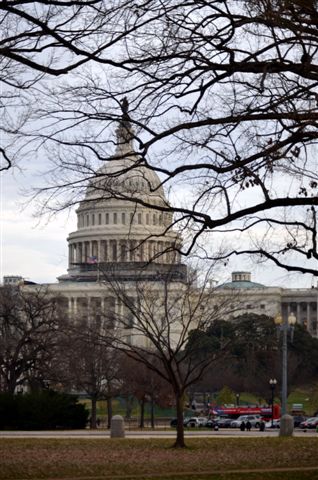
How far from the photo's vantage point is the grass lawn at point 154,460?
21.5 m

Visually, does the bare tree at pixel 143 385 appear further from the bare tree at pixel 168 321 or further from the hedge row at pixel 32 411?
the hedge row at pixel 32 411

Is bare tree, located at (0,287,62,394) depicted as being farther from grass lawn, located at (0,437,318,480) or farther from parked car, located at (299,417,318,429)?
grass lawn, located at (0,437,318,480)

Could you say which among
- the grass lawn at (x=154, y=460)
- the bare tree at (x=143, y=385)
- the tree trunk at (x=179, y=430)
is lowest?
the grass lawn at (x=154, y=460)

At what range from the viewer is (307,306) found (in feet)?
592

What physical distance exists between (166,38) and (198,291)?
31674 mm

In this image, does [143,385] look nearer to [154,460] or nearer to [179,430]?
[179,430]

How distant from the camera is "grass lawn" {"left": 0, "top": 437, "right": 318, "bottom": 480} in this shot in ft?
70.6

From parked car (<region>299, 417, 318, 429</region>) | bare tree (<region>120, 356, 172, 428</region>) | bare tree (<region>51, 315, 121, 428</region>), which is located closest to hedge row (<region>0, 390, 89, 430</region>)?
bare tree (<region>51, 315, 121, 428</region>)

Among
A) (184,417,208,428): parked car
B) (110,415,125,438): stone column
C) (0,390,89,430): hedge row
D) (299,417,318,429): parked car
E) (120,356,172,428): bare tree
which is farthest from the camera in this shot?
(184,417,208,428): parked car

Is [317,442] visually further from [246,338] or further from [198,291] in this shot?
[246,338]

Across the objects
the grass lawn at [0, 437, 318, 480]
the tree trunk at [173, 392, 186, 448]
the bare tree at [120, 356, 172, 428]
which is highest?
the bare tree at [120, 356, 172, 428]

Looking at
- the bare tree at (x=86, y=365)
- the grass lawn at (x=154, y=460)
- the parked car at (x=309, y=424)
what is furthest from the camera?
the parked car at (x=309, y=424)

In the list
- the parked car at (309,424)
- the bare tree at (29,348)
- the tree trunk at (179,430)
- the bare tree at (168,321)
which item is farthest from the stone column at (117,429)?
the parked car at (309,424)

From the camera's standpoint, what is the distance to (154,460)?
25.6 metres
